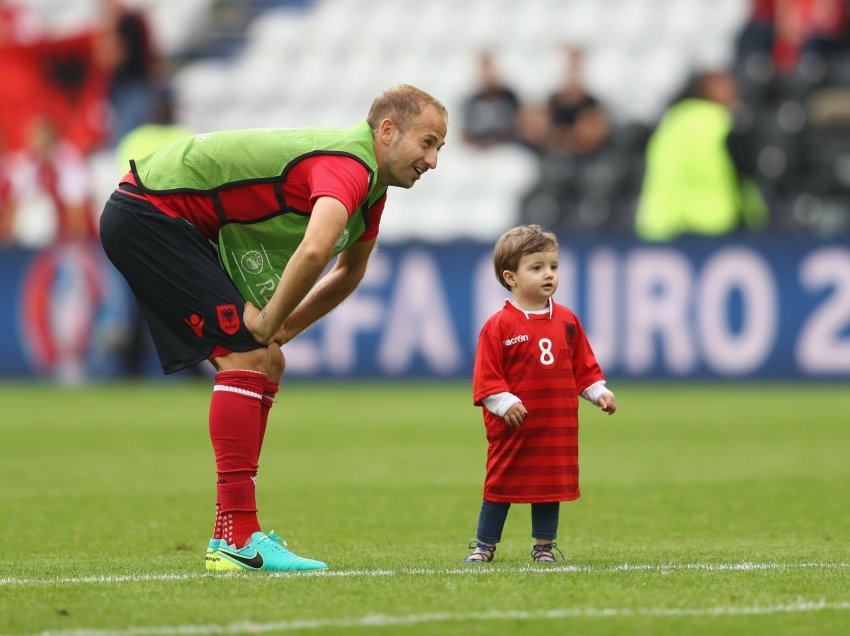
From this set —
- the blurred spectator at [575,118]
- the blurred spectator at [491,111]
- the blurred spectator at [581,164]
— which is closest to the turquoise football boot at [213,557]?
the blurred spectator at [581,164]

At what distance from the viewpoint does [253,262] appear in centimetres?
552

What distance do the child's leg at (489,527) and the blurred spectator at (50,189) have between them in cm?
1307

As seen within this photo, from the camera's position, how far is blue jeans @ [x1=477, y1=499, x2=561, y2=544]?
5.48 meters

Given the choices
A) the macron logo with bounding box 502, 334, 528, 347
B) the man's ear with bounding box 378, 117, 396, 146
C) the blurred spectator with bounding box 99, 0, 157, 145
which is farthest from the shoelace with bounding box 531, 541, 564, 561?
the blurred spectator with bounding box 99, 0, 157, 145

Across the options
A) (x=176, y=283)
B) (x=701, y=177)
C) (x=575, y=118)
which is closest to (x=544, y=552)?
(x=176, y=283)

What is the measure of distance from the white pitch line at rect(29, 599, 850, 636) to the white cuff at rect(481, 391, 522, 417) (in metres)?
1.06

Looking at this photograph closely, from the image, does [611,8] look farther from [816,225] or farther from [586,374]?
[586,374]

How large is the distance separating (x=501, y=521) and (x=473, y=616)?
125 centimetres

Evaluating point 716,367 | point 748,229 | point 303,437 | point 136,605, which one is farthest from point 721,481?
point 748,229

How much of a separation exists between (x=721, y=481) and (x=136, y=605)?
4579mm

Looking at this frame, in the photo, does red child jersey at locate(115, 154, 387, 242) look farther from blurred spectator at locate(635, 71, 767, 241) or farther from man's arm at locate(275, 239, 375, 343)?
blurred spectator at locate(635, 71, 767, 241)

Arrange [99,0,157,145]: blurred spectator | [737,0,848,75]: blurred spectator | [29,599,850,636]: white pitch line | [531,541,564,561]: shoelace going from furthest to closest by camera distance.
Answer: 1. [99,0,157,145]: blurred spectator
2. [737,0,848,75]: blurred spectator
3. [531,541,564,561]: shoelace
4. [29,599,850,636]: white pitch line

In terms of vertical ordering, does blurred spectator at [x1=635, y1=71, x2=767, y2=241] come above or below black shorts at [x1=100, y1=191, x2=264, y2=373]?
above

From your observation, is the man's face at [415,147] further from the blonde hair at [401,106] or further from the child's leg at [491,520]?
the child's leg at [491,520]
